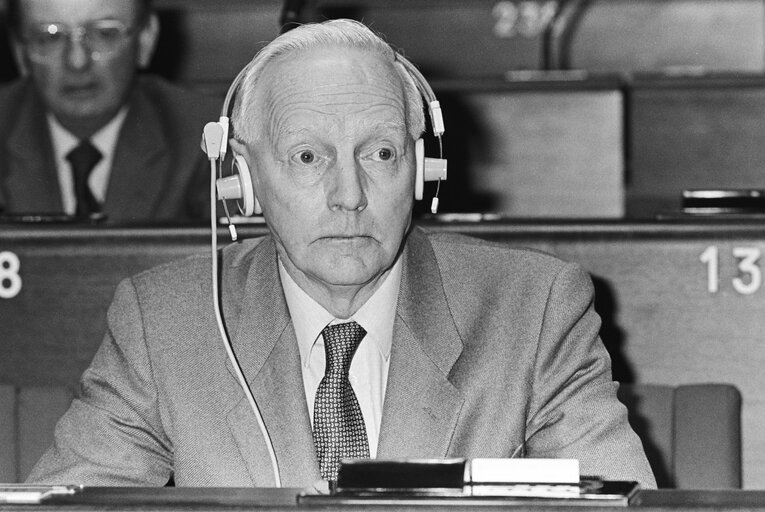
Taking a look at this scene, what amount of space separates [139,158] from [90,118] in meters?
0.29

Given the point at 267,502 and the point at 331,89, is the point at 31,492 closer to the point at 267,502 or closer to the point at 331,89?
the point at 267,502

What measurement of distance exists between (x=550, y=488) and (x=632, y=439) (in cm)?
51

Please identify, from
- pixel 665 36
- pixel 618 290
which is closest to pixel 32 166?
pixel 618 290

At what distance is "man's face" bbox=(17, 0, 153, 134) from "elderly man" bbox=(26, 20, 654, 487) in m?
1.78

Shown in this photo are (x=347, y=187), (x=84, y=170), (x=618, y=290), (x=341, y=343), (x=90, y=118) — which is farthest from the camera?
(x=90, y=118)

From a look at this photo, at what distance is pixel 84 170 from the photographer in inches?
132

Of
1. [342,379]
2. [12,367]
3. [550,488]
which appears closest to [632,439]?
[342,379]

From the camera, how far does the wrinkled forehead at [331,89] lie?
1.67 m

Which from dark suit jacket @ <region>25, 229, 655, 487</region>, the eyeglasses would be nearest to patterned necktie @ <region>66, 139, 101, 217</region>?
the eyeglasses

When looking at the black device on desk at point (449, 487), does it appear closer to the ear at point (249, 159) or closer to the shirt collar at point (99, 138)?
the ear at point (249, 159)

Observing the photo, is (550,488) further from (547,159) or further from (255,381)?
(547,159)

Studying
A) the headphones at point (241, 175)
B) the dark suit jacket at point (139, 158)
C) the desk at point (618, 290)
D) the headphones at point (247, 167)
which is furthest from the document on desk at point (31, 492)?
the dark suit jacket at point (139, 158)

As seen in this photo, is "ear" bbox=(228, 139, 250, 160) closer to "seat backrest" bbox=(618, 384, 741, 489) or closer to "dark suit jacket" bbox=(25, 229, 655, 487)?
"dark suit jacket" bbox=(25, 229, 655, 487)

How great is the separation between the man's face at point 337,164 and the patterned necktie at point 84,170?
1675mm
